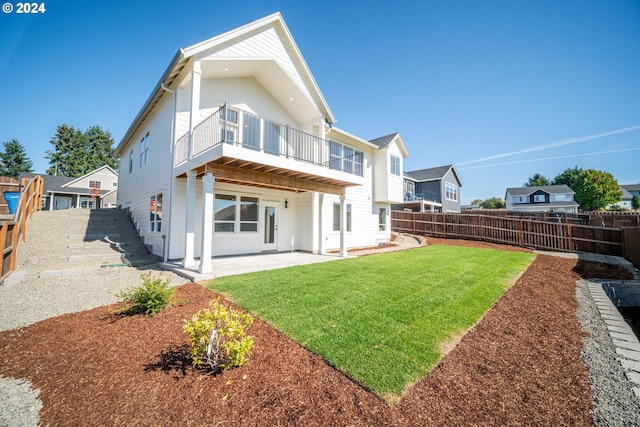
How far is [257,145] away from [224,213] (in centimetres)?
310

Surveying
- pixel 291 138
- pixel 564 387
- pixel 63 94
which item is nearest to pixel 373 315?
pixel 564 387

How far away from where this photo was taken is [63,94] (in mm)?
13367

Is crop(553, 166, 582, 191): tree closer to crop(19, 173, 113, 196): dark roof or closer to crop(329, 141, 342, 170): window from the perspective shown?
crop(329, 141, 342, 170): window

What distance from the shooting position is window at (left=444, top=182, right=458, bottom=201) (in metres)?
28.9

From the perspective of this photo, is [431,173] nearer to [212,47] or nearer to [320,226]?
[320,226]

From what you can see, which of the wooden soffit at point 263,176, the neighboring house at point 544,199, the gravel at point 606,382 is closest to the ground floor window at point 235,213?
the wooden soffit at point 263,176

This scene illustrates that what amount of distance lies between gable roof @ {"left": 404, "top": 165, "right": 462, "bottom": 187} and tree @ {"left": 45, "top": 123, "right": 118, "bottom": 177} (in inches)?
2160

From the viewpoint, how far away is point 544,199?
4431cm

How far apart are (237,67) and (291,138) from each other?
3.48 metres

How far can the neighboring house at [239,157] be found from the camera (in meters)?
7.62

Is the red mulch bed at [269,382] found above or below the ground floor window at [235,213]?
below

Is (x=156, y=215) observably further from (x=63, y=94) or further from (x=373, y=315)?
(x=63, y=94)

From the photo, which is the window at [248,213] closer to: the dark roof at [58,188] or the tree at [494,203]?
the dark roof at [58,188]

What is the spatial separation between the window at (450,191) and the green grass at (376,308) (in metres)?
23.0
